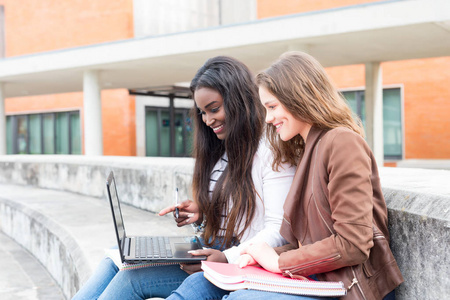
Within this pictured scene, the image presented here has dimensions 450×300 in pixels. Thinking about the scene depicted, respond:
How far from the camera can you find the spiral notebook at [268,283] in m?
1.59

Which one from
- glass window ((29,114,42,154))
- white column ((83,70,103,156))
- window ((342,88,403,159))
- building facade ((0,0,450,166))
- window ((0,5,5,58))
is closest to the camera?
white column ((83,70,103,156))

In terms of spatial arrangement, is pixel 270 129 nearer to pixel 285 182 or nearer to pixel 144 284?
pixel 285 182

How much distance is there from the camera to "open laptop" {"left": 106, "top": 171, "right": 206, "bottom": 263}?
2.03 meters

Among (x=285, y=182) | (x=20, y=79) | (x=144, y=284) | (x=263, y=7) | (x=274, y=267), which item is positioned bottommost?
(x=144, y=284)

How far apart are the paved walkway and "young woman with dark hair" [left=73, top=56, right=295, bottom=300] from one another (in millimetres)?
1229

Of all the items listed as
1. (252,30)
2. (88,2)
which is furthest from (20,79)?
(252,30)

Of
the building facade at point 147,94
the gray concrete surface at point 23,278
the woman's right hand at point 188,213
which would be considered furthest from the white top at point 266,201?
the building facade at point 147,94

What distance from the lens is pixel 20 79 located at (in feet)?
53.7

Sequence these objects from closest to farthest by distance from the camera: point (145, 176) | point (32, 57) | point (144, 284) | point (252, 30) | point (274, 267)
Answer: point (274, 267) → point (144, 284) → point (145, 176) → point (252, 30) → point (32, 57)

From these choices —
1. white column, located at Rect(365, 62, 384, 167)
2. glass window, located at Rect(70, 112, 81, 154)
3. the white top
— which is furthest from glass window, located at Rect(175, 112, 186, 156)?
the white top

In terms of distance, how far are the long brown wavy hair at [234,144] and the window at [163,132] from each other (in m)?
20.6

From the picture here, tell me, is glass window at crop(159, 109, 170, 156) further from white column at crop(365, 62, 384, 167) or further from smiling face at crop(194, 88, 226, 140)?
smiling face at crop(194, 88, 226, 140)

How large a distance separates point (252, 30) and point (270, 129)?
8830 millimetres

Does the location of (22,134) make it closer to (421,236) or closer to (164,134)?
(164,134)
